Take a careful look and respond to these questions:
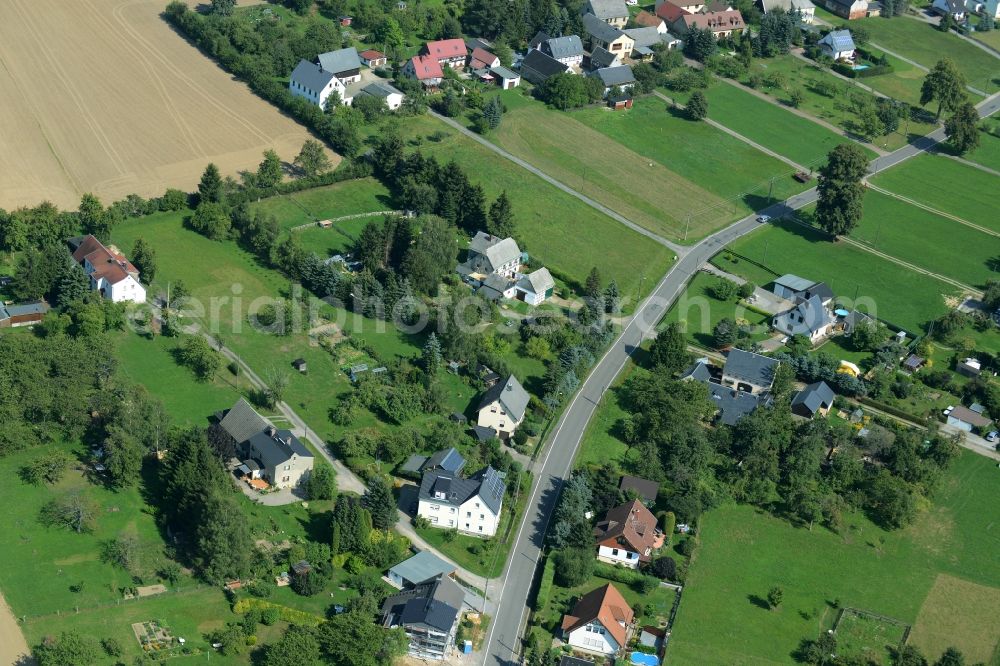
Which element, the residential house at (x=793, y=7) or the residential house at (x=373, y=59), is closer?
the residential house at (x=373, y=59)

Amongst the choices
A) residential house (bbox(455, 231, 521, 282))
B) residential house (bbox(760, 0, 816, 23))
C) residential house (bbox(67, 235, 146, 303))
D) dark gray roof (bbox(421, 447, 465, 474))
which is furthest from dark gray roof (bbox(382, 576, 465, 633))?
residential house (bbox(760, 0, 816, 23))

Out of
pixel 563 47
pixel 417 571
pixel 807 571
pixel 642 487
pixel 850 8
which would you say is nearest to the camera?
pixel 417 571

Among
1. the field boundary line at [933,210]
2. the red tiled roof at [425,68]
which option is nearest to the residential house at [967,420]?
the field boundary line at [933,210]

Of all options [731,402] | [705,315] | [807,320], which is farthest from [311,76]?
[731,402]

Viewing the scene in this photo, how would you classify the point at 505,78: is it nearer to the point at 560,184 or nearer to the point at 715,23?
the point at 560,184

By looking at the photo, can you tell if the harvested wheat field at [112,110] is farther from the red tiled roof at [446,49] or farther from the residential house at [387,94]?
the red tiled roof at [446,49]

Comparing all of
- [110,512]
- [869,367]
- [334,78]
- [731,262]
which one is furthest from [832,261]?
[110,512]
